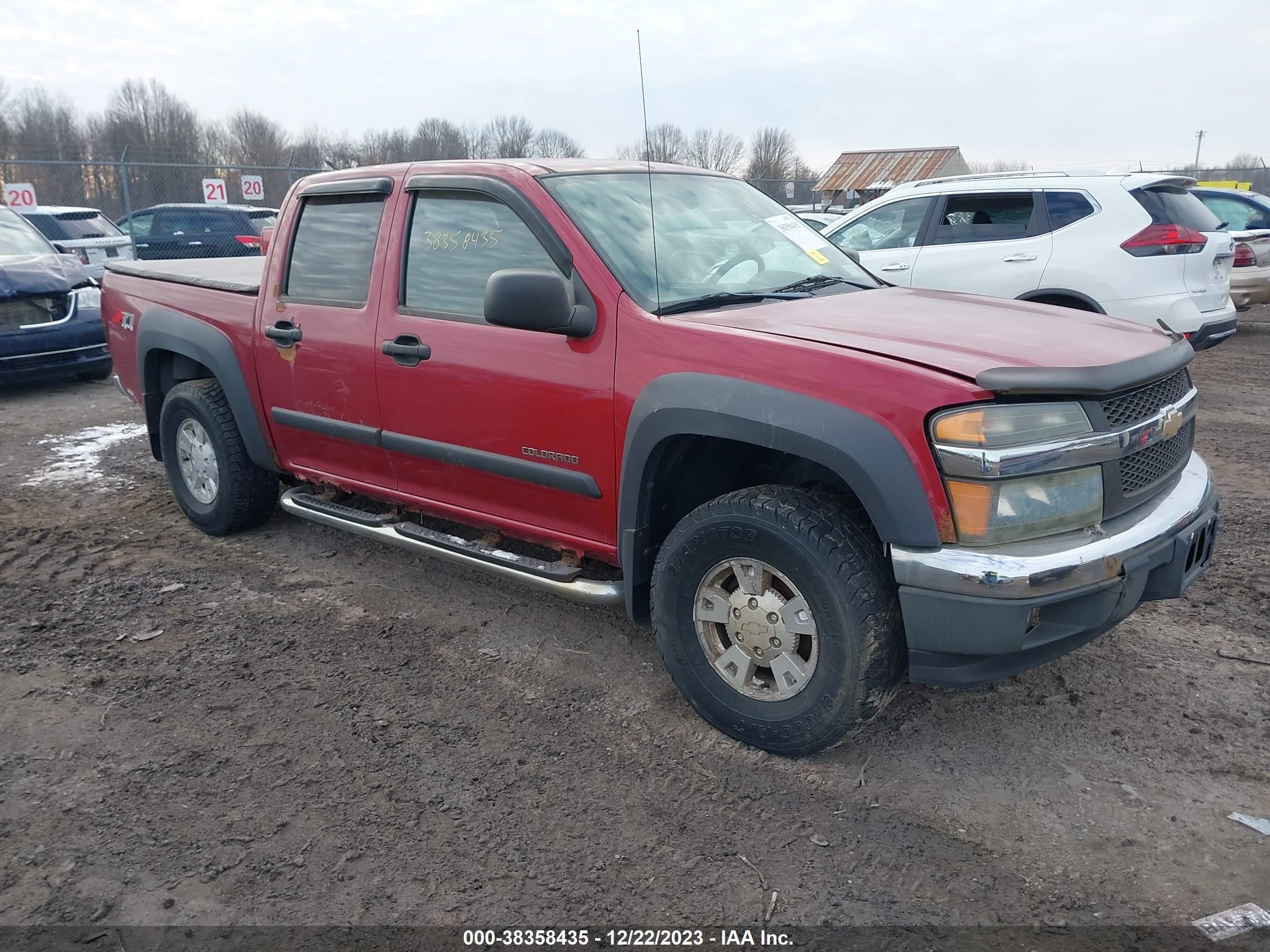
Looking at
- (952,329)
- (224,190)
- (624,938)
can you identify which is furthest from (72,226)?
(624,938)

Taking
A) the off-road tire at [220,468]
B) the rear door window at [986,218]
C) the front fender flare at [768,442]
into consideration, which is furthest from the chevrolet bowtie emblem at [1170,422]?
the rear door window at [986,218]

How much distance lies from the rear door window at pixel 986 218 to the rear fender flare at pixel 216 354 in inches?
236

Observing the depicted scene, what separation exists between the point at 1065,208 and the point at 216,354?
6393 millimetres

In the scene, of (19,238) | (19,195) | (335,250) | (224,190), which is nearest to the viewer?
(335,250)

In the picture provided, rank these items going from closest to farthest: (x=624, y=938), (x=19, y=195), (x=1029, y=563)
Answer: (x=624, y=938), (x=1029, y=563), (x=19, y=195)

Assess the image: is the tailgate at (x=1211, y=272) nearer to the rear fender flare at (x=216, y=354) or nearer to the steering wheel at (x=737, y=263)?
the steering wheel at (x=737, y=263)

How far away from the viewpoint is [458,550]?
3.81 meters

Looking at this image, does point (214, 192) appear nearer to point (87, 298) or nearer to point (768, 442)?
point (87, 298)

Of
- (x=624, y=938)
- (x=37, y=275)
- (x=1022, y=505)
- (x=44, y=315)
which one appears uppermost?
(x=37, y=275)

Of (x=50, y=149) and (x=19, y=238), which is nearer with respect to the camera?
(x=19, y=238)

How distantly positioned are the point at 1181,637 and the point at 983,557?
5.81ft

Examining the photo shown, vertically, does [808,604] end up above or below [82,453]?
above

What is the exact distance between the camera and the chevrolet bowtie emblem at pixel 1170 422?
9.46ft

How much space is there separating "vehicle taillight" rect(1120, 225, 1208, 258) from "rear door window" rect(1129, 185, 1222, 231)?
2.8 inches
